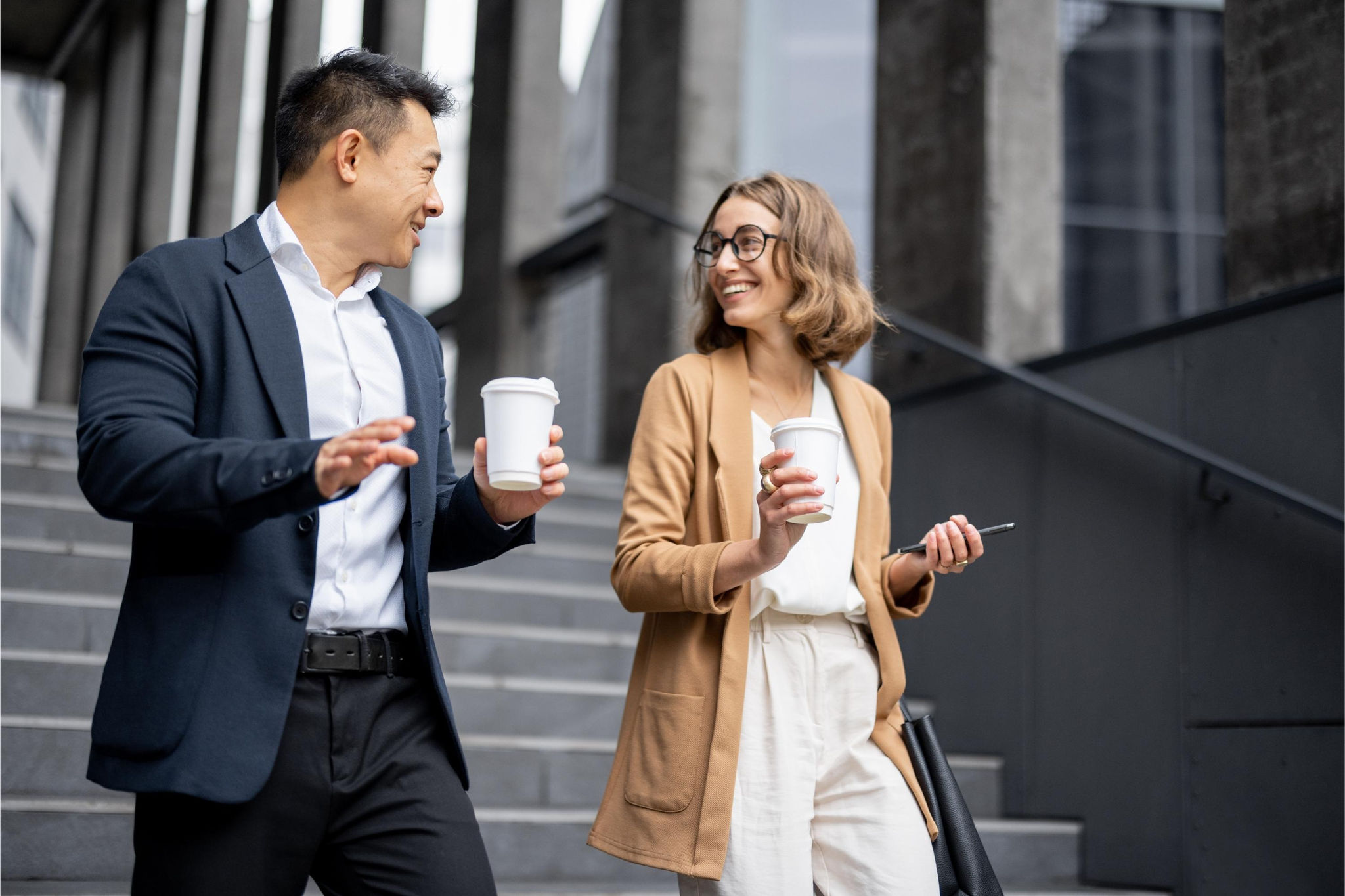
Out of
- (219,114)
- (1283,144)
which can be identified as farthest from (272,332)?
(219,114)

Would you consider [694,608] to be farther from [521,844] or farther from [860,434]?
[521,844]

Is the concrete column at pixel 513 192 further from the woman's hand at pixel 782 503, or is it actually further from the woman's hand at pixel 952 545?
the woman's hand at pixel 782 503

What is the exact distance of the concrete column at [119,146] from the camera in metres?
12.6

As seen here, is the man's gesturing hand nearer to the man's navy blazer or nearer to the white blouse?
the man's navy blazer

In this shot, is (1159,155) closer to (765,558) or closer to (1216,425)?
(1216,425)

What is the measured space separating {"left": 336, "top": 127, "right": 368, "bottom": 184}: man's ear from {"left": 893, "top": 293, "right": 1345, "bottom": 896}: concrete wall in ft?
7.56

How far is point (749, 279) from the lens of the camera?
2.21 metres

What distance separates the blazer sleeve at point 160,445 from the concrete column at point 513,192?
259 inches

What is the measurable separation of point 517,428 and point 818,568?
0.64m

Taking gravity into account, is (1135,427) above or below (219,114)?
below

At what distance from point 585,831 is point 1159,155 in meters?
9.60

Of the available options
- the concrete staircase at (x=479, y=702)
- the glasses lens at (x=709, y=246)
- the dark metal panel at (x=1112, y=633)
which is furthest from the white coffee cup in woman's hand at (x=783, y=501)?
the dark metal panel at (x=1112, y=633)

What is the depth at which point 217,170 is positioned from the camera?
10672mm

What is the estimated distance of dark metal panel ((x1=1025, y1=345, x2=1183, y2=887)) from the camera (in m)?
3.37
